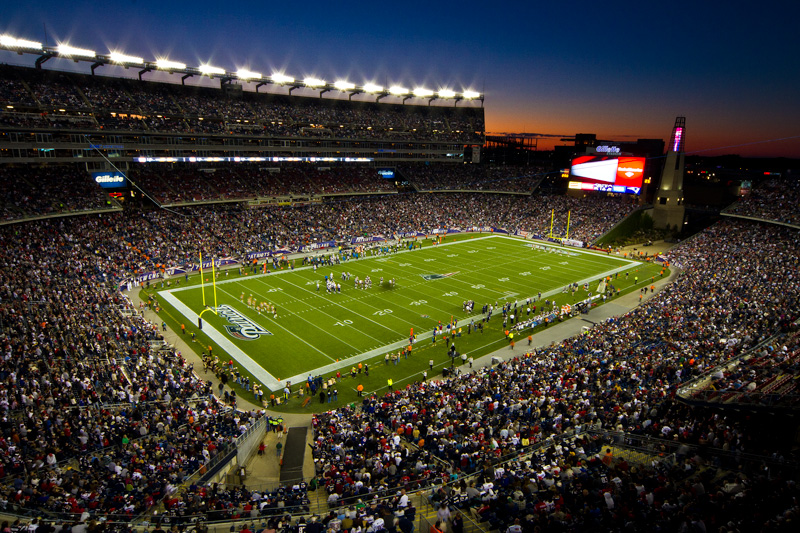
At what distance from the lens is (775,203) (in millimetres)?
43969

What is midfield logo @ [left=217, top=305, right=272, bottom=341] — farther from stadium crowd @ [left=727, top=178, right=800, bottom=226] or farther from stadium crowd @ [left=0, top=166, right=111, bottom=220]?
stadium crowd @ [left=727, top=178, right=800, bottom=226]

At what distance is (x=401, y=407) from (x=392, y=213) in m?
44.7

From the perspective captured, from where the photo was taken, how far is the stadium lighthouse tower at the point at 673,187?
55.7 meters

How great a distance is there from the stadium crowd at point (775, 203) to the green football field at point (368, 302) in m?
11.7

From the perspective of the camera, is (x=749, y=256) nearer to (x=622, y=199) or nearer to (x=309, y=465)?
(x=622, y=199)

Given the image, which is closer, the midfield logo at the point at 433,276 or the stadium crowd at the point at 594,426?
the stadium crowd at the point at 594,426

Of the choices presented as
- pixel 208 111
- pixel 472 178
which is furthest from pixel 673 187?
pixel 208 111

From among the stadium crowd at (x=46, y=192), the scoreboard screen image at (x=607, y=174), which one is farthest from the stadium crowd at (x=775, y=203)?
the stadium crowd at (x=46, y=192)

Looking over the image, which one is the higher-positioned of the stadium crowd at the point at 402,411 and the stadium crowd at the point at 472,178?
the stadium crowd at the point at 472,178

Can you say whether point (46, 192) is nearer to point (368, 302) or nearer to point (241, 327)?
point (241, 327)

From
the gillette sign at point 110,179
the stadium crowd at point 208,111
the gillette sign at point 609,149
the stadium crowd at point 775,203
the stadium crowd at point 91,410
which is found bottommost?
the stadium crowd at point 91,410

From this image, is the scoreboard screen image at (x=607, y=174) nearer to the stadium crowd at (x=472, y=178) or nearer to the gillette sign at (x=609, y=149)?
the gillette sign at (x=609, y=149)

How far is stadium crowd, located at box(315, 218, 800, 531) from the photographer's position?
9445 millimetres

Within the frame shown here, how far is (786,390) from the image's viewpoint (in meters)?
12.8
